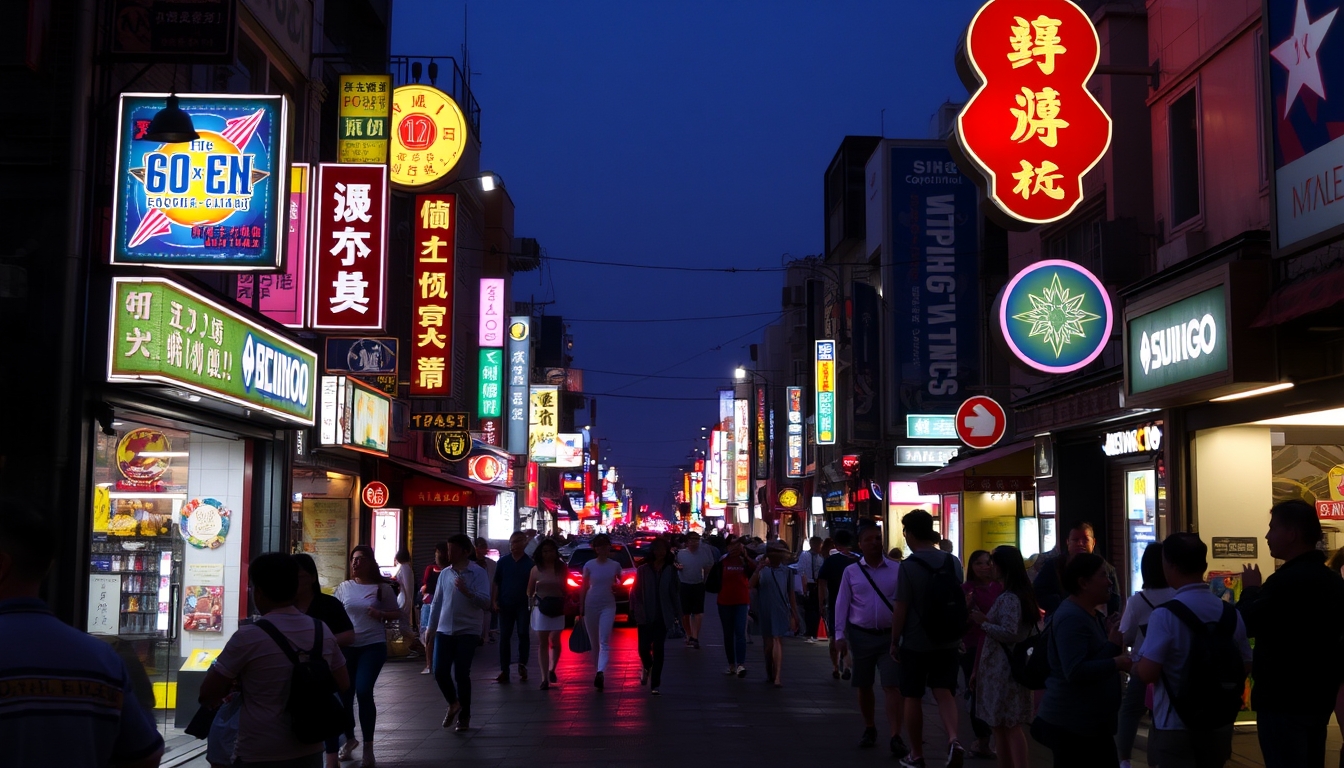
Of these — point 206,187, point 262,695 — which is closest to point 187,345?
point 206,187

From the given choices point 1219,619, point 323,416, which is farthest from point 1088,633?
point 323,416

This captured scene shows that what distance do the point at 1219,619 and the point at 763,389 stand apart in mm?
56867

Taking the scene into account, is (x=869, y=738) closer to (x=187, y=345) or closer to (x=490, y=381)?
(x=187, y=345)

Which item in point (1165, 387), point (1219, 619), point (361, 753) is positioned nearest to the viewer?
point (1219, 619)

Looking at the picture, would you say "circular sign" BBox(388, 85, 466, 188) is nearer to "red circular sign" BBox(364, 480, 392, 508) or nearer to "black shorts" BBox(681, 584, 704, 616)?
"red circular sign" BBox(364, 480, 392, 508)

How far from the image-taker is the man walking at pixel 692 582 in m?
21.0

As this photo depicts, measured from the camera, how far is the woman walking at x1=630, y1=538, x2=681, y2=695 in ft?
50.6

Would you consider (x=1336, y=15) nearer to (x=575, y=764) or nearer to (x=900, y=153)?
(x=575, y=764)

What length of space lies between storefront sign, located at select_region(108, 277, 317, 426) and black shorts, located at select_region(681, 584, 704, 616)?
9355 mm

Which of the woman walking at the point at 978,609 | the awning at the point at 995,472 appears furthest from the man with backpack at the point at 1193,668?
the awning at the point at 995,472

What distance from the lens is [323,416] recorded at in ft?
59.9

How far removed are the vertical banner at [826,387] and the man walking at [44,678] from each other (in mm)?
36209

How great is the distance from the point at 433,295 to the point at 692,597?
719 cm

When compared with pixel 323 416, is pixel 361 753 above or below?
below
